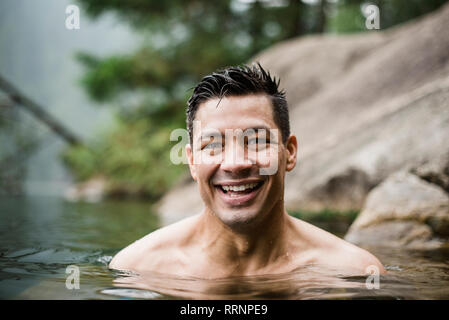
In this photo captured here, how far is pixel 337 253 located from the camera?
10.9ft

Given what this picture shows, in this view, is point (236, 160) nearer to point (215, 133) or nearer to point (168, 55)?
point (215, 133)

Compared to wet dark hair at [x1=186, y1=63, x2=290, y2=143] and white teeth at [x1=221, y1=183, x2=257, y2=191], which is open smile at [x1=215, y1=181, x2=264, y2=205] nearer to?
white teeth at [x1=221, y1=183, x2=257, y2=191]

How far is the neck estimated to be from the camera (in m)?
3.13

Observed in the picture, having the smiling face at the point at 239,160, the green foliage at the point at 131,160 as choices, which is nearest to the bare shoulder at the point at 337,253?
the smiling face at the point at 239,160

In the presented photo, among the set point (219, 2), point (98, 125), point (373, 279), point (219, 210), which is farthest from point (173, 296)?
point (98, 125)

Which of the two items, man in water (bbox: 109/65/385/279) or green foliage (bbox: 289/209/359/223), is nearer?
man in water (bbox: 109/65/385/279)

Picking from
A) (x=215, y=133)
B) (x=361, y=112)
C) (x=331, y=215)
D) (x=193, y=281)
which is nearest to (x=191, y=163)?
(x=215, y=133)

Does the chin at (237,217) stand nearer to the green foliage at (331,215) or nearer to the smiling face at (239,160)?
the smiling face at (239,160)

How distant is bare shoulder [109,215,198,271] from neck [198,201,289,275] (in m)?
0.20

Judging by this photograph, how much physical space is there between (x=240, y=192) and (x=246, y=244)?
1.55ft

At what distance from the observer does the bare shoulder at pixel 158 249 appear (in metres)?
3.36

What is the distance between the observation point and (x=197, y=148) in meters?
3.01

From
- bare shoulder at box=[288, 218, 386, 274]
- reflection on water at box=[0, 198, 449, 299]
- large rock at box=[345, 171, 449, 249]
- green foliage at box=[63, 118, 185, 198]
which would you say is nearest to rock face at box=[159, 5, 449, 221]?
large rock at box=[345, 171, 449, 249]
